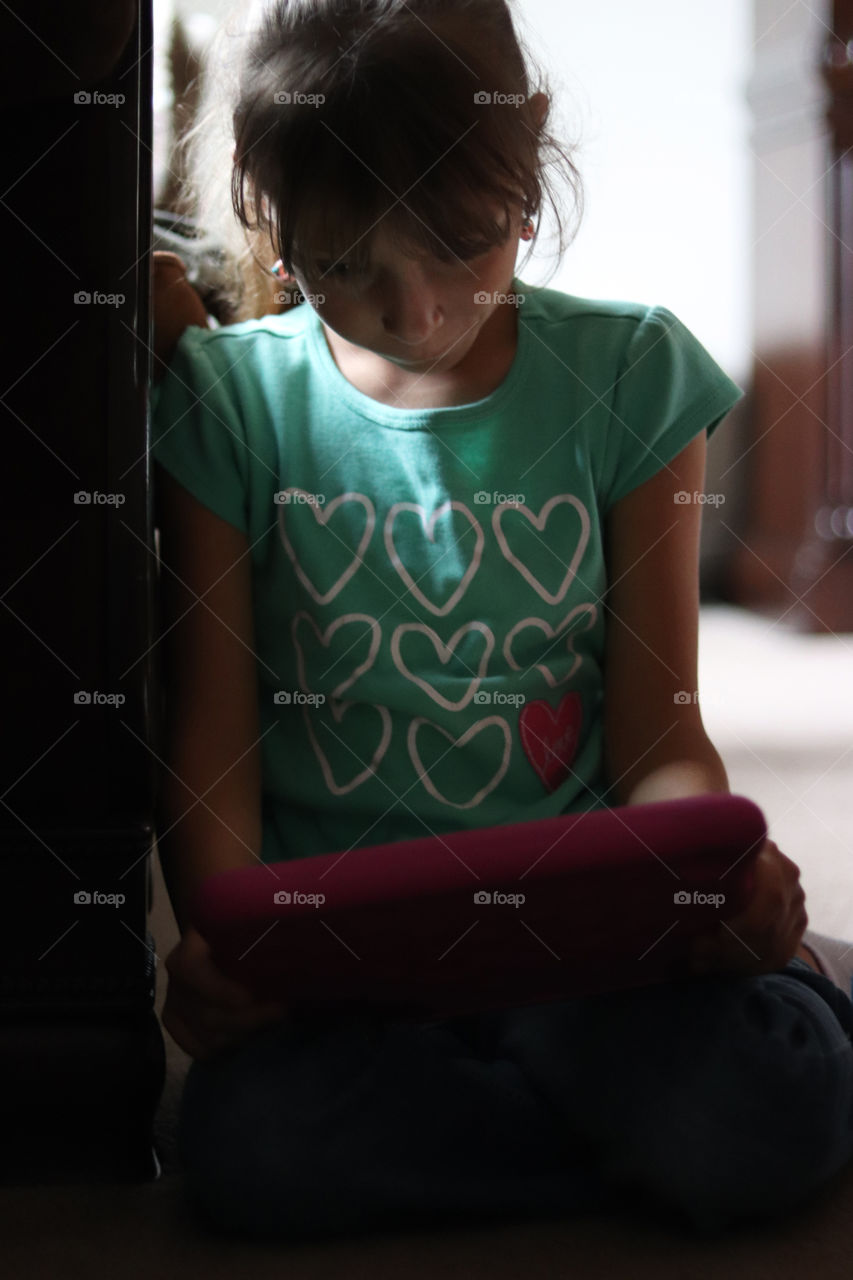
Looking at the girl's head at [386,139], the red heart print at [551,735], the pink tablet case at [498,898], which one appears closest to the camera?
the pink tablet case at [498,898]

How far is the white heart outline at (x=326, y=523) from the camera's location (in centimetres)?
71

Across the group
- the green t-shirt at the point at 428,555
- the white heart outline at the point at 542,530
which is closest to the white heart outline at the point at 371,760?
the green t-shirt at the point at 428,555

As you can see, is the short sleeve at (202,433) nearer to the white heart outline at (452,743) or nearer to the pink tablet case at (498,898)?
the white heart outline at (452,743)

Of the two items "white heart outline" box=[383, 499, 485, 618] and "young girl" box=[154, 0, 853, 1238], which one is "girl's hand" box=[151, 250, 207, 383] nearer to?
"young girl" box=[154, 0, 853, 1238]

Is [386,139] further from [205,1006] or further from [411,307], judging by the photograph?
[205,1006]

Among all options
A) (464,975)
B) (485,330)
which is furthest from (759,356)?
(464,975)

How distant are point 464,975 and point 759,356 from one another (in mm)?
1936

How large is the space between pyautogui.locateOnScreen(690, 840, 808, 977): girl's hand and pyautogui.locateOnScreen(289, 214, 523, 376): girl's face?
301 millimetres

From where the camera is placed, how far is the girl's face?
0.63m

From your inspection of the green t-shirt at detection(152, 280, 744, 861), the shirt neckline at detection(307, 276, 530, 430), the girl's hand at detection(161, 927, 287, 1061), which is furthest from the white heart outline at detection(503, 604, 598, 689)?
the girl's hand at detection(161, 927, 287, 1061)

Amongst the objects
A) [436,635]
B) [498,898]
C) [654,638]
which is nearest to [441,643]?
[436,635]

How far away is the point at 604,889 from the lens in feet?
1.59

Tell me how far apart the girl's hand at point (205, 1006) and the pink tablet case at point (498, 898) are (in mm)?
27

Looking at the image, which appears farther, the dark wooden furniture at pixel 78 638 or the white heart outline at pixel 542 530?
the white heart outline at pixel 542 530
